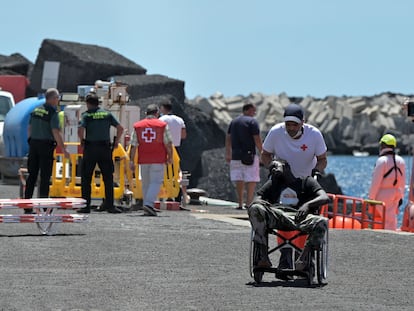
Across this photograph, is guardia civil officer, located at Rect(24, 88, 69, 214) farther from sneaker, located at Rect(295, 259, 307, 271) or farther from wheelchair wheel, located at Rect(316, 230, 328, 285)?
sneaker, located at Rect(295, 259, 307, 271)

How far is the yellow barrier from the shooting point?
75.6 ft

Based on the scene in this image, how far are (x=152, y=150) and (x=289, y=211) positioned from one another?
27.6 ft

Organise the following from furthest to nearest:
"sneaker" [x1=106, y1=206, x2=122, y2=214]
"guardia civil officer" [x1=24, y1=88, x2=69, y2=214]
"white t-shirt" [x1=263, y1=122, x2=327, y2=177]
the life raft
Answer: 1. "sneaker" [x1=106, y1=206, x2=122, y2=214]
2. the life raft
3. "guardia civil officer" [x1=24, y1=88, x2=69, y2=214]
4. "white t-shirt" [x1=263, y1=122, x2=327, y2=177]

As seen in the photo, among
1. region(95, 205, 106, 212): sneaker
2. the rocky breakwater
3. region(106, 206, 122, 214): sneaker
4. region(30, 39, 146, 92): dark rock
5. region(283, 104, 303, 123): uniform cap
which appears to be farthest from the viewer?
the rocky breakwater

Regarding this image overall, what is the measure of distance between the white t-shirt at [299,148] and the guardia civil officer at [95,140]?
755cm

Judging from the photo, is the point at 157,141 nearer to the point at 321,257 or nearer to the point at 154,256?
the point at 154,256

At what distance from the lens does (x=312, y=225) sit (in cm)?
1281

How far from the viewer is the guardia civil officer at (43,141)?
20609mm

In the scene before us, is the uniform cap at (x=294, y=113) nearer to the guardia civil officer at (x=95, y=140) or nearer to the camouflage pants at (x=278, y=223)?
the camouflage pants at (x=278, y=223)

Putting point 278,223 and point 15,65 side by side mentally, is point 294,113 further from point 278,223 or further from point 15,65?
point 15,65

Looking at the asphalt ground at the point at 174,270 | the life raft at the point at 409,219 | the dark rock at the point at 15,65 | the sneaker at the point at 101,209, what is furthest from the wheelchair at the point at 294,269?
the dark rock at the point at 15,65

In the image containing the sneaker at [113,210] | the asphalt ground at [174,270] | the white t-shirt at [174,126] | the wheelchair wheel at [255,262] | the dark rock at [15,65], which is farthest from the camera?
A: the dark rock at [15,65]

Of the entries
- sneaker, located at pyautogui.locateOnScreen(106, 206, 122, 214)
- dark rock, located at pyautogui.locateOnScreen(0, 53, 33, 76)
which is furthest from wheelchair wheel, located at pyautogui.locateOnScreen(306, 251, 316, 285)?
dark rock, located at pyautogui.locateOnScreen(0, 53, 33, 76)

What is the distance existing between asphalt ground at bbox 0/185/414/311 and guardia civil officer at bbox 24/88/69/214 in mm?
1164
